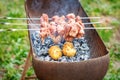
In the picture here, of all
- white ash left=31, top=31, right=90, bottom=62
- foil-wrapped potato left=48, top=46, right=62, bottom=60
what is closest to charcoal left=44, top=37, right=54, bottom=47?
white ash left=31, top=31, right=90, bottom=62

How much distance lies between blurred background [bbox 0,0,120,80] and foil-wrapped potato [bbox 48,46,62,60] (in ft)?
4.76

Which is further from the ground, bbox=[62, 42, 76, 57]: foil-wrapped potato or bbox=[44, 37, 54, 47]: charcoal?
bbox=[44, 37, 54, 47]: charcoal

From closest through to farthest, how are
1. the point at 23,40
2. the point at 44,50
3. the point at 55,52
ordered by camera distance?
the point at 55,52 → the point at 44,50 → the point at 23,40

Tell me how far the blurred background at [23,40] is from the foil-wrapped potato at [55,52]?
1450 millimetres

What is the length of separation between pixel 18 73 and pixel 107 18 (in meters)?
2.85

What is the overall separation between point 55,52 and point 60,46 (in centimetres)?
33

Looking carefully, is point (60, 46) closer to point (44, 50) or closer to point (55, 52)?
point (44, 50)

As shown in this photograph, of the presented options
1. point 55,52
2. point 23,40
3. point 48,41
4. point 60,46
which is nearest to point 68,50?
point 55,52

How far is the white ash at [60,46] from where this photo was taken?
3.40 metres

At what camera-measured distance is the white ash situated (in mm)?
3400

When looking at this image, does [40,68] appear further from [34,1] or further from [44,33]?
[34,1]

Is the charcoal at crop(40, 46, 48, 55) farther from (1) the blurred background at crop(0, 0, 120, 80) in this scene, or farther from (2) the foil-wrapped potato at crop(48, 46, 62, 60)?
(1) the blurred background at crop(0, 0, 120, 80)

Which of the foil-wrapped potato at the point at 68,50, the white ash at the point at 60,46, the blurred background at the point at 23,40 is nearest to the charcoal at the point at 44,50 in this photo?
the white ash at the point at 60,46

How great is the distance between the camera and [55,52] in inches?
132
